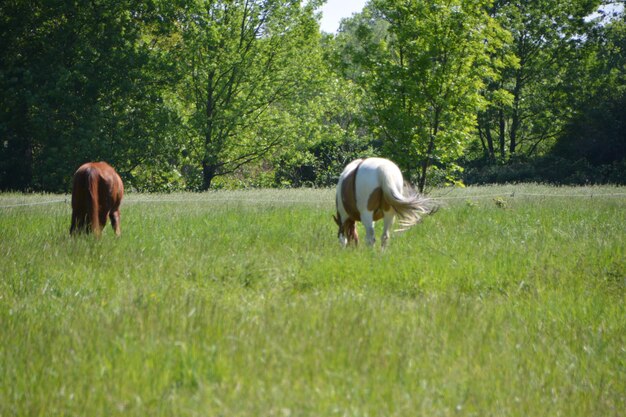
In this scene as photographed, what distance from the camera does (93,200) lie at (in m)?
10.5

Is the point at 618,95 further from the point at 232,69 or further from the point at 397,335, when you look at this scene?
the point at 397,335

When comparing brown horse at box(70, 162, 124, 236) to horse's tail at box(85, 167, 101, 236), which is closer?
horse's tail at box(85, 167, 101, 236)

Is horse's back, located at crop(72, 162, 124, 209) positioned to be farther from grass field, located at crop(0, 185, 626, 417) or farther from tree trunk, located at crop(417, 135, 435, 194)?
tree trunk, located at crop(417, 135, 435, 194)

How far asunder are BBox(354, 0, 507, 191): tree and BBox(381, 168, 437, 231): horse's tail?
7.79 m

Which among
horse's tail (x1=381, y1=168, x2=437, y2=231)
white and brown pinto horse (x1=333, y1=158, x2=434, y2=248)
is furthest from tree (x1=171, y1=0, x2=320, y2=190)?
horse's tail (x1=381, y1=168, x2=437, y2=231)

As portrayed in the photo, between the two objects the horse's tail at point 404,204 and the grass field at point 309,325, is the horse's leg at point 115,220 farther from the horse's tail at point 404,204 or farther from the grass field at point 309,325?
the horse's tail at point 404,204

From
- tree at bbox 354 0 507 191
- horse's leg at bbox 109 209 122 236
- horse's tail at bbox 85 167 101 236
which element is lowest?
horse's leg at bbox 109 209 122 236

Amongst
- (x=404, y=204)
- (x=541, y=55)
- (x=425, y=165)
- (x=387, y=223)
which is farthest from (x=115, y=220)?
(x=541, y=55)

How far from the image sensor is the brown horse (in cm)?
1045

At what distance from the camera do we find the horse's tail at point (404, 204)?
32.9ft

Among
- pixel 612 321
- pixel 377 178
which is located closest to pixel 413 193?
pixel 377 178

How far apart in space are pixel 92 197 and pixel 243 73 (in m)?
21.1

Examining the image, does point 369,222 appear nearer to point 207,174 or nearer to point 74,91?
point 74,91

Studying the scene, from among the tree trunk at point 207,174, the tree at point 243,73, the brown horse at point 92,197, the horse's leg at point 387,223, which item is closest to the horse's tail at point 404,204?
the horse's leg at point 387,223
